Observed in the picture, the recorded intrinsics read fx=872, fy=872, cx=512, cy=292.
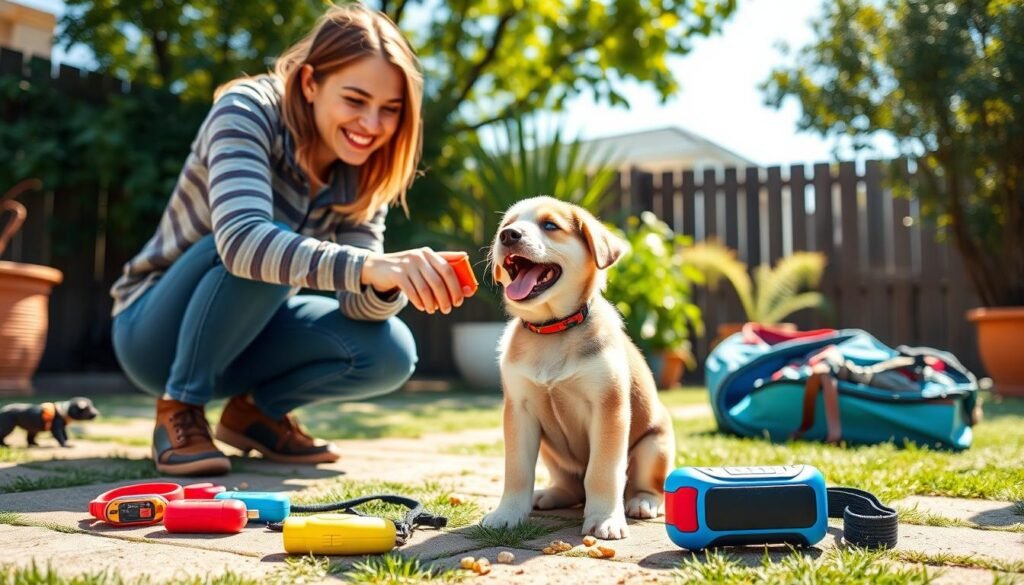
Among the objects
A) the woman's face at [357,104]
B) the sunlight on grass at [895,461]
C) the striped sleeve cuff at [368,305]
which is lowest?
the sunlight on grass at [895,461]

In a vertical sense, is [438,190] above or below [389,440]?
above

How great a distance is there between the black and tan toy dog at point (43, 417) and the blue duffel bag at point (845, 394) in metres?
2.88

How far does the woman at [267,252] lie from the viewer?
2.84 meters

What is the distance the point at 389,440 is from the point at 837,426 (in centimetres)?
203

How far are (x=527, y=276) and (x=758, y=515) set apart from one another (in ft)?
2.82

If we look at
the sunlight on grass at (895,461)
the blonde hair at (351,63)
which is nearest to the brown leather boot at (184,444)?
the blonde hair at (351,63)

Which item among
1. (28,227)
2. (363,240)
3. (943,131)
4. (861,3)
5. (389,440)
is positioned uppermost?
(861,3)

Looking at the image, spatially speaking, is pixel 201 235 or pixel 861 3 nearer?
pixel 201 235

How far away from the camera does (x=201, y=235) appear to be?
3.18m

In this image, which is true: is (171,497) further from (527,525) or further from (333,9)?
(333,9)

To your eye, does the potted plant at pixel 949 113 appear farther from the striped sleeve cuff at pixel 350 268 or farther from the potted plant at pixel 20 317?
the potted plant at pixel 20 317

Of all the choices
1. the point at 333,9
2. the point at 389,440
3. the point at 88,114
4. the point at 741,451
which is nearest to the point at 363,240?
the point at 333,9

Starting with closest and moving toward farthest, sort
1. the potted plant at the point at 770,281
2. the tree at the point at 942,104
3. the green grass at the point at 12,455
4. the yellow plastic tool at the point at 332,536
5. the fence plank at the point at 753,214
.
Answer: the yellow plastic tool at the point at 332,536 → the green grass at the point at 12,455 → the tree at the point at 942,104 → the potted plant at the point at 770,281 → the fence plank at the point at 753,214

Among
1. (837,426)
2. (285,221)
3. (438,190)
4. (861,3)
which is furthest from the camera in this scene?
(438,190)
